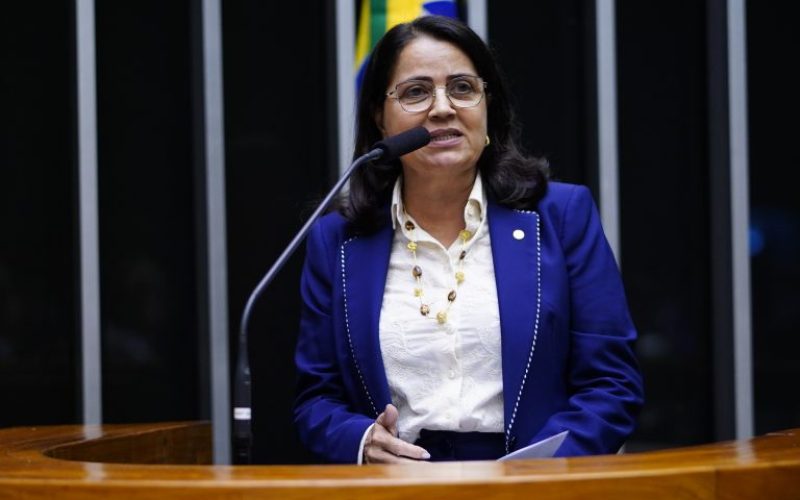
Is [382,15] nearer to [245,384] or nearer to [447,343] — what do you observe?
[447,343]

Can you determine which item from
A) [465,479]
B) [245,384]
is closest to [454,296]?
[245,384]

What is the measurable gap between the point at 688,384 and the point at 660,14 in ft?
5.23

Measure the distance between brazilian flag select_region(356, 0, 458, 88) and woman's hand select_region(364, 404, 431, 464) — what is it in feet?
8.69

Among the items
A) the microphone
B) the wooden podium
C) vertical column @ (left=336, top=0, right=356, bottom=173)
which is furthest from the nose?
vertical column @ (left=336, top=0, right=356, bottom=173)

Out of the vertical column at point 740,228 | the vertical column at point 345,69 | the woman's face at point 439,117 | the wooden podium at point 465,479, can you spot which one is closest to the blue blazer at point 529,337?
the woman's face at point 439,117

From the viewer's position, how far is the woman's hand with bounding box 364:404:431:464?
7.20 ft

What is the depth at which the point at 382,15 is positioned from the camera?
5016mm

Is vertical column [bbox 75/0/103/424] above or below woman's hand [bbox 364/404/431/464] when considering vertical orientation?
above

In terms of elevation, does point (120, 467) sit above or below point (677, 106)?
below

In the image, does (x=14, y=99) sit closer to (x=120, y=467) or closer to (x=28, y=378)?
(x=28, y=378)

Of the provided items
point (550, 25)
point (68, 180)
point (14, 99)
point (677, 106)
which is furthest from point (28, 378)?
point (677, 106)

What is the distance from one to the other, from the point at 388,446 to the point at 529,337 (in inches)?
13.4

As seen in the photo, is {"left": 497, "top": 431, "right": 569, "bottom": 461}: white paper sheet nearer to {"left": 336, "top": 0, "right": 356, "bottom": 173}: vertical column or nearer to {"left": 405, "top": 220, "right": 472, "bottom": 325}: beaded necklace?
{"left": 405, "top": 220, "right": 472, "bottom": 325}: beaded necklace

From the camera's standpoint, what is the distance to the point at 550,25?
5.26 meters
